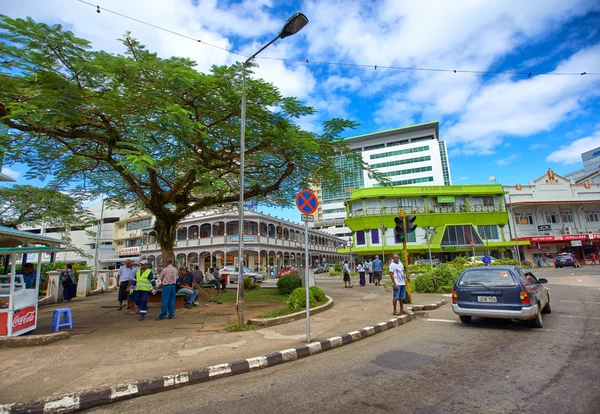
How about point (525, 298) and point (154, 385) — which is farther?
point (525, 298)

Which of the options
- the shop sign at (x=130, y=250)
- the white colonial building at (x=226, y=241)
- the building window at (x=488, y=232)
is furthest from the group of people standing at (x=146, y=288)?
the shop sign at (x=130, y=250)

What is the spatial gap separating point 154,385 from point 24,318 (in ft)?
16.7

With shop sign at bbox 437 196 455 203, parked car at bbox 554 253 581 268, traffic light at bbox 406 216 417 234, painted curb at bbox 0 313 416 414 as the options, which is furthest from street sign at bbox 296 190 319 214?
parked car at bbox 554 253 581 268

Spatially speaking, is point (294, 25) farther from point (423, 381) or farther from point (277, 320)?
point (423, 381)

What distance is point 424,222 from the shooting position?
39281 mm

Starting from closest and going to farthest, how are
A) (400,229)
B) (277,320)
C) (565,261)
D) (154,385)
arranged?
1. (154,385)
2. (277,320)
3. (400,229)
4. (565,261)

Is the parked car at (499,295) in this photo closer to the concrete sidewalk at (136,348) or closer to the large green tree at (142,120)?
the concrete sidewalk at (136,348)

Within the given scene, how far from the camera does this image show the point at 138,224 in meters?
53.5

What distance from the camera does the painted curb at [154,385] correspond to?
383cm

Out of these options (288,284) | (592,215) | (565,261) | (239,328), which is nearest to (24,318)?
(239,328)

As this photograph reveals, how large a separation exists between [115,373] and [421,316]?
26.6 feet

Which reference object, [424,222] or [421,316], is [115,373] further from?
[424,222]

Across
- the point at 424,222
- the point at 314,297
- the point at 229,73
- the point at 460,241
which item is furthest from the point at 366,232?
the point at 229,73

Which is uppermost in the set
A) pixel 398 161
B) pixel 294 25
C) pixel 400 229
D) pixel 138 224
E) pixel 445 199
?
pixel 398 161
